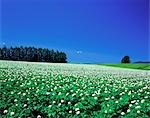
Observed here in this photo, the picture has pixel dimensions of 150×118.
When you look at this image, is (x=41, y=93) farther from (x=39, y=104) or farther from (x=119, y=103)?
(x=119, y=103)

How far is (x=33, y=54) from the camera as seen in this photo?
57.4 meters

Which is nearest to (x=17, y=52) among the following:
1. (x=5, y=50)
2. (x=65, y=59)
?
(x=5, y=50)

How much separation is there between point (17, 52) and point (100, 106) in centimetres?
4880

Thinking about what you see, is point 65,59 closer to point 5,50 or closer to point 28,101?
point 5,50

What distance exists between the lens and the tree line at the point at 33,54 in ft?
183

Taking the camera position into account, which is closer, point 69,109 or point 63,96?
point 69,109

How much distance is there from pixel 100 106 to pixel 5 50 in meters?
48.5

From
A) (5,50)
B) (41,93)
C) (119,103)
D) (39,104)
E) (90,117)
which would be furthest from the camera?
(5,50)

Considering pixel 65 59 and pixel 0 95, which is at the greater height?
pixel 65 59

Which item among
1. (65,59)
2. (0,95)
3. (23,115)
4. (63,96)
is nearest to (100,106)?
(63,96)

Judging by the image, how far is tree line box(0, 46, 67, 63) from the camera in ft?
183

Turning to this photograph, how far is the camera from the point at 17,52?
5700 cm

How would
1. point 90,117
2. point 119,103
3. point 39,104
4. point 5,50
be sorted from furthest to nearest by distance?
point 5,50, point 39,104, point 119,103, point 90,117

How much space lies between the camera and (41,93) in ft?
35.4
